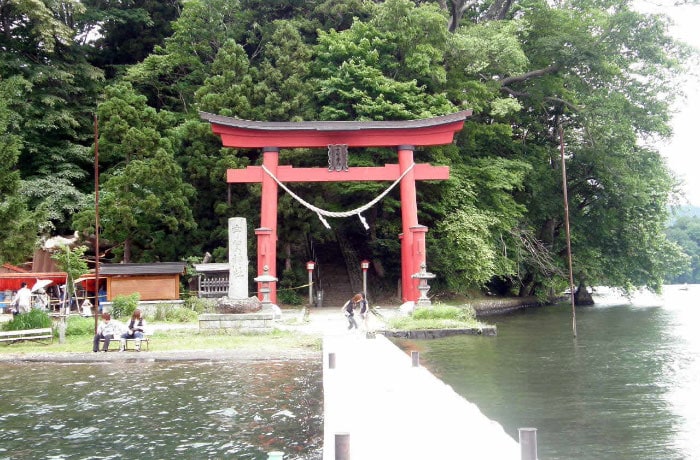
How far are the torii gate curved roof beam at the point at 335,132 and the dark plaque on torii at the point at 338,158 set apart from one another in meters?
0.35

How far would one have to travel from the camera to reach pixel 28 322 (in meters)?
16.5

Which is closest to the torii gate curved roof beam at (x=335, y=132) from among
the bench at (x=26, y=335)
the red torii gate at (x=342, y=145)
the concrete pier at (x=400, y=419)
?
the red torii gate at (x=342, y=145)

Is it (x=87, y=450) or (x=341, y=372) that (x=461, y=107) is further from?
(x=87, y=450)

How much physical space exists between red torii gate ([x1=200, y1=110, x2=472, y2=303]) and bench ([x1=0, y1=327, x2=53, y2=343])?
7977 mm

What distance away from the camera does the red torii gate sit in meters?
22.8

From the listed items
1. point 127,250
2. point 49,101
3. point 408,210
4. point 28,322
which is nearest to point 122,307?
point 28,322

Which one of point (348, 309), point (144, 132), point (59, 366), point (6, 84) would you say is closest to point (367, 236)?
point (144, 132)

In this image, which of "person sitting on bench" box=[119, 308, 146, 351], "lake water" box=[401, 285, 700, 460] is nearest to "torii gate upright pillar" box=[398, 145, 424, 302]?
"lake water" box=[401, 285, 700, 460]

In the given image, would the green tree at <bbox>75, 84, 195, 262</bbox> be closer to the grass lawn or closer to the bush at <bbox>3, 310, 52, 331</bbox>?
the bush at <bbox>3, 310, 52, 331</bbox>

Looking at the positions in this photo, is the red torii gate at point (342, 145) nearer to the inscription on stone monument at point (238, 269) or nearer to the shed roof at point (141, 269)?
the inscription on stone monument at point (238, 269)

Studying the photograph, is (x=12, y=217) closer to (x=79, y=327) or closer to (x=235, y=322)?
(x=79, y=327)

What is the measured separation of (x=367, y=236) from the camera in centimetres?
3162

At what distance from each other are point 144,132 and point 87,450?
774 inches

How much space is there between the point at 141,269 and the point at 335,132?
8.70 m
